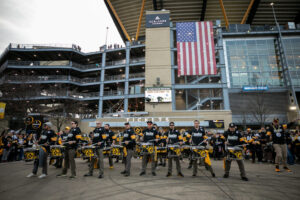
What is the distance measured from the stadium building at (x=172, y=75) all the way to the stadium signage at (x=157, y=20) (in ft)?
0.68

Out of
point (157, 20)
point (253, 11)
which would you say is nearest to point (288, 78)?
point (253, 11)

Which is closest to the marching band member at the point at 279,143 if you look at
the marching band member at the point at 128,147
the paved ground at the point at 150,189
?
the paved ground at the point at 150,189

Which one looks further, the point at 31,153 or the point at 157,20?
the point at 157,20

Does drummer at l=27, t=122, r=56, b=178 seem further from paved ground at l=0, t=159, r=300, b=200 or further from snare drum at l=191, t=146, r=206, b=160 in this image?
snare drum at l=191, t=146, r=206, b=160

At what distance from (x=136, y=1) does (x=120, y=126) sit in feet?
115

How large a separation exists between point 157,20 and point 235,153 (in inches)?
1258

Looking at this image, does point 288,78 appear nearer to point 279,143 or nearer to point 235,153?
point 279,143

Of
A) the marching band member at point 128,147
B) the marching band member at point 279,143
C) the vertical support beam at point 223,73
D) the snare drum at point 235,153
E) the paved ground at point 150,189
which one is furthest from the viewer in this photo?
the vertical support beam at point 223,73

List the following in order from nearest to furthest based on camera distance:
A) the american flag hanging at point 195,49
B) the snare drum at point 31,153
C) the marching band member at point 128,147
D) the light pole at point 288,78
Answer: the marching band member at point 128,147
the snare drum at point 31,153
the american flag hanging at point 195,49
the light pole at point 288,78

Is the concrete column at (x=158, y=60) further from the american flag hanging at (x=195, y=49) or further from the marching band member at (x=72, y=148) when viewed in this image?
the marching band member at (x=72, y=148)

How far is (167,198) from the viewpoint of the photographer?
419 centimetres

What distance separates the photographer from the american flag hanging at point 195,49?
1084 inches

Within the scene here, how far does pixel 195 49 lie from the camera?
28.3 meters

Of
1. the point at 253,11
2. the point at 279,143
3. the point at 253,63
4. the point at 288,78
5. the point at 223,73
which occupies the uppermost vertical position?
the point at 253,11
